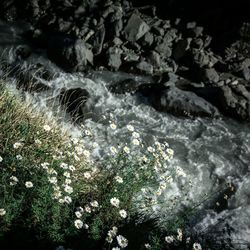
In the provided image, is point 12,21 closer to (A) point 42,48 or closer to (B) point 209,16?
(A) point 42,48

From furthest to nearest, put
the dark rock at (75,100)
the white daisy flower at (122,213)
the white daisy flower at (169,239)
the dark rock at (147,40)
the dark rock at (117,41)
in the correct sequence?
the dark rock at (147,40) → the dark rock at (117,41) → the dark rock at (75,100) → the white daisy flower at (122,213) → the white daisy flower at (169,239)

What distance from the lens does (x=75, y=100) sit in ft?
26.7

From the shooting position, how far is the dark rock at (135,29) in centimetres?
1048

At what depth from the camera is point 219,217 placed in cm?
655

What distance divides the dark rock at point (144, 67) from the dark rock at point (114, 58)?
0.41 metres

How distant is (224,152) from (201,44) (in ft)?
11.0

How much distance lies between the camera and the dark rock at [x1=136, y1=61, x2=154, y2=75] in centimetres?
988

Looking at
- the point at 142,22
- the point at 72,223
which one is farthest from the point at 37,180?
the point at 142,22

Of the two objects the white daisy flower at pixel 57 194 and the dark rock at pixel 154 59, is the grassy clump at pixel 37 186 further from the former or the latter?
the dark rock at pixel 154 59

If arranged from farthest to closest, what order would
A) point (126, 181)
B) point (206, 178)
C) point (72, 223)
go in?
point (206, 178) → point (126, 181) → point (72, 223)

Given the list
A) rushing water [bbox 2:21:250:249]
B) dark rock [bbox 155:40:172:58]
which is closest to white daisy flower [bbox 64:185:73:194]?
rushing water [bbox 2:21:250:249]

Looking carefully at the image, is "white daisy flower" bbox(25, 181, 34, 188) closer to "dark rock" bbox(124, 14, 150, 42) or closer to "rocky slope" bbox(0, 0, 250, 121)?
"rocky slope" bbox(0, 0, 250, 121)

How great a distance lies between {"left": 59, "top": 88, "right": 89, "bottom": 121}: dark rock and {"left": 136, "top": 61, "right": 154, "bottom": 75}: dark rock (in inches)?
62.2

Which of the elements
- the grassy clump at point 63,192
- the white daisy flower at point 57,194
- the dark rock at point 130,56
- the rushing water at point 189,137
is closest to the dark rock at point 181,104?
the rushing water at point 189,137
